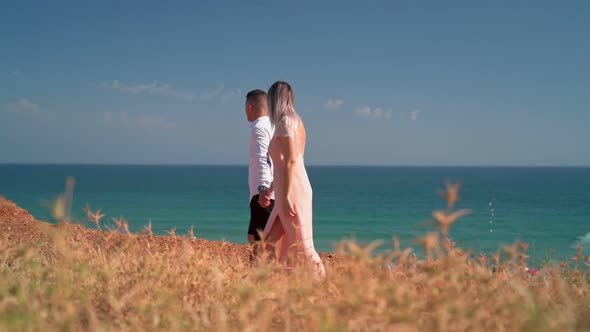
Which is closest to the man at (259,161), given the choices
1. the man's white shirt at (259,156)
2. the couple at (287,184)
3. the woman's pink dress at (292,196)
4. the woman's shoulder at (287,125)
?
the man's white shirt at (259,156)

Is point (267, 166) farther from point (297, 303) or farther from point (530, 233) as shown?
point (530, 233)

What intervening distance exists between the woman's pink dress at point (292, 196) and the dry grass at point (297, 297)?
3.47 feet

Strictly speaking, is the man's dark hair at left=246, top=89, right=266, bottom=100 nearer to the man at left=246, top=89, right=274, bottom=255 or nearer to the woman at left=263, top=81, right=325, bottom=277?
the man at left=246, top=89, right=274, bottom=255

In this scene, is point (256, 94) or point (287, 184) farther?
point (256, 94)

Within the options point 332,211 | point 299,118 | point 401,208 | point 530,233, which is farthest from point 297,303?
point 401,208

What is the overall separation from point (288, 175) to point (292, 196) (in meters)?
0.28

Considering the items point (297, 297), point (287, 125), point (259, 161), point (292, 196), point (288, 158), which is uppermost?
point (287, 125)

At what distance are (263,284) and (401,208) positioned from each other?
4917 centimetres

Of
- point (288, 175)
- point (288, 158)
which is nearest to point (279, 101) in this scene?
point (288, 158)

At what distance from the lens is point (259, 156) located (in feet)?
17.8

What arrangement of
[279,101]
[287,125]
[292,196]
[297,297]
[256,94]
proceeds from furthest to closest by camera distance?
[256,94] < [292,196] < [279,101] < [287,125] < [297,297]

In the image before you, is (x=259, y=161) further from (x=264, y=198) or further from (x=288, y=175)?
(x=288, y=175)

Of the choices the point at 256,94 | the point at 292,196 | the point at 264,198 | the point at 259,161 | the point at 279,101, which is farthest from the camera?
the point at 256,94

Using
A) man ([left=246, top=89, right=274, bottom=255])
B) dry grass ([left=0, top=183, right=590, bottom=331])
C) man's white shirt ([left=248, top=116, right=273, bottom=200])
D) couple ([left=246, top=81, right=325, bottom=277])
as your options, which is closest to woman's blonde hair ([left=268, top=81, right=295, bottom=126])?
couple ([left=246, top=81, right=325, bottom=277])
